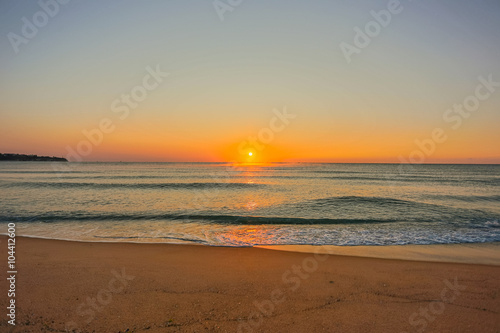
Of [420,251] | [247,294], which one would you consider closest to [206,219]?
[420,251]

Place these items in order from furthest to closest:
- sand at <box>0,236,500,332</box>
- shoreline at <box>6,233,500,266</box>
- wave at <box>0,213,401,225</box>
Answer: wave at <box>0,213,401,225</box>, shoreline at <box>6,233,500,266</box>, sand at <box>0,236,500,332</box>

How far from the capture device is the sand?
15.9ft

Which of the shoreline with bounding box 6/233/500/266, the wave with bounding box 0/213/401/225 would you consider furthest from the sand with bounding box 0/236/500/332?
the wave with bounding box 0/213/401/225

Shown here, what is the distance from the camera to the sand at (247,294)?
4859mm

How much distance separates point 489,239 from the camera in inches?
475

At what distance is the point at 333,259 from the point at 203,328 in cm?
521

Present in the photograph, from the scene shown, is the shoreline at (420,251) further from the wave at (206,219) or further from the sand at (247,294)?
the wave at (206,219)

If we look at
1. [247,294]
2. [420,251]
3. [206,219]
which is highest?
[206,219]

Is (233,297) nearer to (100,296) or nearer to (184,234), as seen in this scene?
(100,296)

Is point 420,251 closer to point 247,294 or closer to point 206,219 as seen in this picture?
point 247,294

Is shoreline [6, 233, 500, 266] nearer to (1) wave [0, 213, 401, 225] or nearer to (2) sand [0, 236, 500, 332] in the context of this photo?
(2) sand [0, 236, 500, 332]

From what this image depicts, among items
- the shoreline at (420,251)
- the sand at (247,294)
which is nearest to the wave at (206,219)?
the shoreline at (420,251)

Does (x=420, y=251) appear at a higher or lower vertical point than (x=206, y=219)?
lower

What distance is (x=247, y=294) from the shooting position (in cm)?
592
